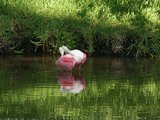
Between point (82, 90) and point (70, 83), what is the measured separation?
0.65 meters

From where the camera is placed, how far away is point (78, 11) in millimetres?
14477

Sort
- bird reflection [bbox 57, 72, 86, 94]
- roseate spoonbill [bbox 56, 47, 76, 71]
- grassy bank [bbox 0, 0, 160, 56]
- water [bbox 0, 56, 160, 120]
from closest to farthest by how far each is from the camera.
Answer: water [bbox 0, 56, 160, 120], bird reflection [bbox 57, 72, 86, 94], roseate spoonbill [bbox 56, 47, 76, 71], grassy bank [bbox 0, 0, 160, 56]

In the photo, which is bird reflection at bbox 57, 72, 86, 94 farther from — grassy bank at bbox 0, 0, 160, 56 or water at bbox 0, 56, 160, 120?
grassy bank at bbox 0, 0, 160, 56

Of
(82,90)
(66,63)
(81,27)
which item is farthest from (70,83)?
(81,27)

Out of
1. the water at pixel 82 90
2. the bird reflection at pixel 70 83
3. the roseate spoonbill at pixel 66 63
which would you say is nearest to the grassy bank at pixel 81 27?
the water at pixel 82 90

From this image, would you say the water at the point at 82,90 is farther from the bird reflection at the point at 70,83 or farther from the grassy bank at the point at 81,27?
the grassy bank at the point at 81,27

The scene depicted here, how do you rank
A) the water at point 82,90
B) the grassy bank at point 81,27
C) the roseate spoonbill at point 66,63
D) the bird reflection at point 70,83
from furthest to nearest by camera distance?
the grassy bank at point 81,27
the roseate spoonbill at point 66,63
the bird reflection at point 70,83
the water at point 82,90

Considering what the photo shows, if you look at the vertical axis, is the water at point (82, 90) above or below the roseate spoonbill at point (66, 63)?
below

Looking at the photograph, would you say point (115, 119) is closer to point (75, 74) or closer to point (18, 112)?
point (18, 112)

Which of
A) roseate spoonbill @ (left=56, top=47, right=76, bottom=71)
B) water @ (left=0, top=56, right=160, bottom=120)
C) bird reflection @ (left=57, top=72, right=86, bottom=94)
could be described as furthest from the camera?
roseate spoonbill @ (left=56, top=47, right=76, bottom=71)

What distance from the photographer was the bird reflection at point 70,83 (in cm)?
969

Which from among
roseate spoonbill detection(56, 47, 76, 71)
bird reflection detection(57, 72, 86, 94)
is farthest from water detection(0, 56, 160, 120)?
roseate spoonbill detection(56, 47, 76, 71)

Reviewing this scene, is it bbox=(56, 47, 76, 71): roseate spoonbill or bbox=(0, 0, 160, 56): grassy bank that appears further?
bbox=(0, 0, 160, 56): grassy bank

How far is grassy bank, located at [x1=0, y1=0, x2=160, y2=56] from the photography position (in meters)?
13.3
